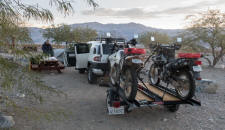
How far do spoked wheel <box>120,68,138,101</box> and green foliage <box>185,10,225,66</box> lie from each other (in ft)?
37.1

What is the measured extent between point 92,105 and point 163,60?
2.35 metres

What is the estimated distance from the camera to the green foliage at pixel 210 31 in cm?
1393

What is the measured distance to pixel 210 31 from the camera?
1438 cm

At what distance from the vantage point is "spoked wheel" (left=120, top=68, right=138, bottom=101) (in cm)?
422

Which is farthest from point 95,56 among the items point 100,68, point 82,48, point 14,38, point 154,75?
point 14,38

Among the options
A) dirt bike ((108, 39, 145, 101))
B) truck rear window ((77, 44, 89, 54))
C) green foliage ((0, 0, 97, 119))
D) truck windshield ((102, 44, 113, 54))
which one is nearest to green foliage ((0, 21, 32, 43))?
green foliage ((0, 0, 97, 119))

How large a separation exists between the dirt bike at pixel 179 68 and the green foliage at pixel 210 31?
994cm

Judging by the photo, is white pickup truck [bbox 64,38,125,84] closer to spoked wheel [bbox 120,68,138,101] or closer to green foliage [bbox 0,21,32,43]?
spoked wheel [bbox 120,68,138,101]

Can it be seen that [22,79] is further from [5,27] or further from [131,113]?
[131,113]

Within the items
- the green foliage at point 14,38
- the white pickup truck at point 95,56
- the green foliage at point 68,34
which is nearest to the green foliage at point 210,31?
the white pickup truck at point 95,56

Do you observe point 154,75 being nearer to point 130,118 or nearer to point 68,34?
point 130,118

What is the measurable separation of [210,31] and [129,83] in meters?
12.1

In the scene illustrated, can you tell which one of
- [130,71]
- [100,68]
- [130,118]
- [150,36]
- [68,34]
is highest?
[68,34]

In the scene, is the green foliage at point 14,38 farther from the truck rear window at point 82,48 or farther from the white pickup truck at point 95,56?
the truck rear window at point 82,48
